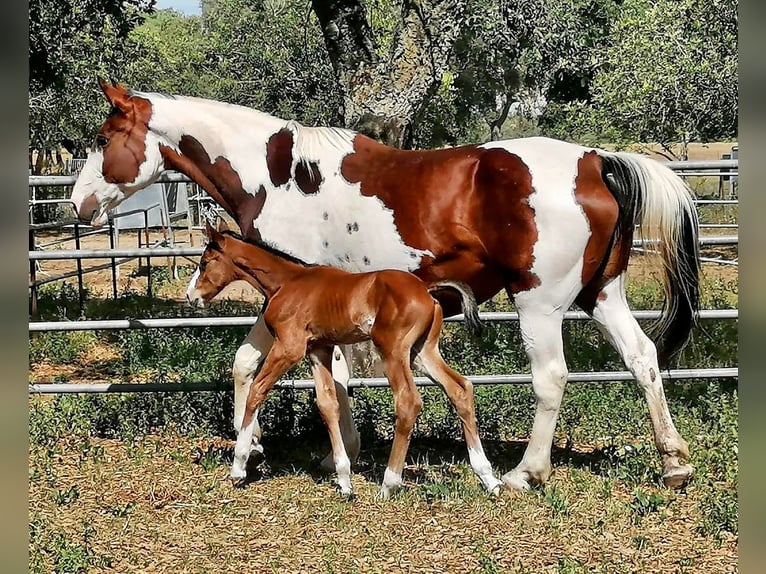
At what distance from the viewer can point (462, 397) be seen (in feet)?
14.8

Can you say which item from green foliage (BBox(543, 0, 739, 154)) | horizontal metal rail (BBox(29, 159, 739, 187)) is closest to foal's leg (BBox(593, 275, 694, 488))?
horizontal metal rail (BBox(29, 159, 739, 187))

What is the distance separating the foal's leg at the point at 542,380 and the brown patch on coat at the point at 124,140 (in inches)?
97.1

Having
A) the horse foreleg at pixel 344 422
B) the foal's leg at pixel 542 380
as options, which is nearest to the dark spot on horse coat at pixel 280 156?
the horse foreleg at pixel 344 422

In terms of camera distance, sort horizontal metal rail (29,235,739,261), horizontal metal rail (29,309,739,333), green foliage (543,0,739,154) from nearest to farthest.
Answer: horizontal metal rail (29,309,739,333)
horizontal metal rail (29,235,739,261)
green foliage (543,0,739,154)

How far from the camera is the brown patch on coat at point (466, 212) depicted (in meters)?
4.55

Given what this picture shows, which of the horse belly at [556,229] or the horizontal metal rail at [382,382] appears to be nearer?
the horse belly at [556,229]

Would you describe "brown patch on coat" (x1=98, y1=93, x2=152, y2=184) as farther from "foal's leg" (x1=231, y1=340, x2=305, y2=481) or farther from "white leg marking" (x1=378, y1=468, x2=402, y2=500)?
"white leg marking" (x1=378, y1=468, x2=402, y2=500)

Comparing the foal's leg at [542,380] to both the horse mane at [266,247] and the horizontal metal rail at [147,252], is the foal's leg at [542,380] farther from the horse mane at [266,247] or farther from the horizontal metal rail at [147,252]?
the horizontal metal rail at [147,252]

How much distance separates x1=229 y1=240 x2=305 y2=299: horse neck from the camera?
186 inches

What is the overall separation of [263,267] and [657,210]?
7.23 feet

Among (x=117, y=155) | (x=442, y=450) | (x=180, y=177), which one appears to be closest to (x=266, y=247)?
(x=117, y=155)

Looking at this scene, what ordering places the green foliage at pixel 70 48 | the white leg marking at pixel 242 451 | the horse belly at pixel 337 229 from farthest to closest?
1. the green foliage at pixel 70 48
2. the horse belly at pixel 337 229
3. the white leg marking at pixel 242 451

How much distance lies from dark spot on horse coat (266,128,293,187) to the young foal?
1.59 ft
